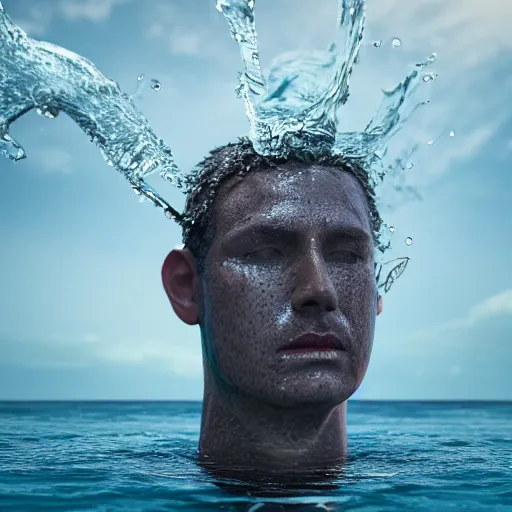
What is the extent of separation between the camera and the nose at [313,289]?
3.83m

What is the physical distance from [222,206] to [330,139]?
0.87 meters

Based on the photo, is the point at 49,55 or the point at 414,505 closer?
the point at 414,505

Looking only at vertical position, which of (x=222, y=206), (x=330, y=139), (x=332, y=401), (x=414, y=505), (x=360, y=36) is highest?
(x=360, y=36)

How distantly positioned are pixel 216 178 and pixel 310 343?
1241 mm

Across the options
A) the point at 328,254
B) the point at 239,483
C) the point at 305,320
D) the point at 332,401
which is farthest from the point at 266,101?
the point at 239,483

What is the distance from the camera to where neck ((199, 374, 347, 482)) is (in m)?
4.12

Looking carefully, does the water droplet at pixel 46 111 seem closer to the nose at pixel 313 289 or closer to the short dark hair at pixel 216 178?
the short dark hair at pixel 216 178

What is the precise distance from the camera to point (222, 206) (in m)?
4.37

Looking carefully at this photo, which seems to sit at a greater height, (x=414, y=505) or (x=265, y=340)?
(x=265, y=340)

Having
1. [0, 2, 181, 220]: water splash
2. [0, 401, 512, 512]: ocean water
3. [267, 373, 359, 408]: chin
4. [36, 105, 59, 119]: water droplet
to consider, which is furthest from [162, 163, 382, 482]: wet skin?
[36, 105, 59, 119]: water droplet

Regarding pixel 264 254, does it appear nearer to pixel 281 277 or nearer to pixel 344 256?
pixel 281 277

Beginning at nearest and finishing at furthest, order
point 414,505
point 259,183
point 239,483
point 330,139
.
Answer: point 414,505 → point 239,483 → point 259,183 → point 330,139

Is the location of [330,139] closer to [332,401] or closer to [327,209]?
[327,209]

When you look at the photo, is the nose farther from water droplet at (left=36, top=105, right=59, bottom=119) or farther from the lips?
water droplet at (left=36, top=105, right=59, bottom=119)
